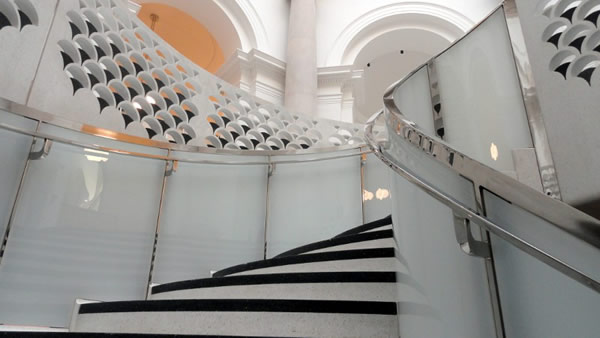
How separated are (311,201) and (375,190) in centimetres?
79

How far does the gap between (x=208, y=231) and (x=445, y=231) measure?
354 cm

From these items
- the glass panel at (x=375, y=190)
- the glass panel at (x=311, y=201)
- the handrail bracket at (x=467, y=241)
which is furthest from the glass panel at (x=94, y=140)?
the handrail bracket at (x=467, y=241)

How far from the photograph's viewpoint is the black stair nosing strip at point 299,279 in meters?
2.83

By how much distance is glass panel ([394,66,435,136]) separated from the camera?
259 cm

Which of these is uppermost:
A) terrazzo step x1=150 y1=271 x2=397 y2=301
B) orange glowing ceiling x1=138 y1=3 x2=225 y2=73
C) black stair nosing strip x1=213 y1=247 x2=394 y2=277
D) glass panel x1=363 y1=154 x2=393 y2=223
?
orange glowing ceiling x1=138 y1=3 x2=225 y2=73

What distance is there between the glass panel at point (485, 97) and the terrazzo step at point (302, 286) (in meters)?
1.02

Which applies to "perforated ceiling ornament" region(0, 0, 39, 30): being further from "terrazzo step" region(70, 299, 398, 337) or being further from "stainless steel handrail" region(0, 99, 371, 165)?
"terrazzo step" region(70, 299, 398, 337)

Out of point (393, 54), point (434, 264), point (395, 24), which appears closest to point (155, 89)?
point (434, 264)

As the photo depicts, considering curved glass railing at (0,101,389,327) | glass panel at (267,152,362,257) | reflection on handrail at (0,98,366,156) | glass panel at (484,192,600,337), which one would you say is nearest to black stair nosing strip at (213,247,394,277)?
curved glass railing at (0,101,389,327)

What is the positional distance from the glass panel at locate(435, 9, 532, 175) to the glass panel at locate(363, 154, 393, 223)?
2167mm

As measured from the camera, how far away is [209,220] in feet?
16.1

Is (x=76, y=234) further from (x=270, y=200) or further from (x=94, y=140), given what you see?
(x=270, y=200)

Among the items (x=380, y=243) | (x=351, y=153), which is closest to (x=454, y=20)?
(x=351, y=153)

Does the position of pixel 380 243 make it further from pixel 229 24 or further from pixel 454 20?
pixel 454 20
